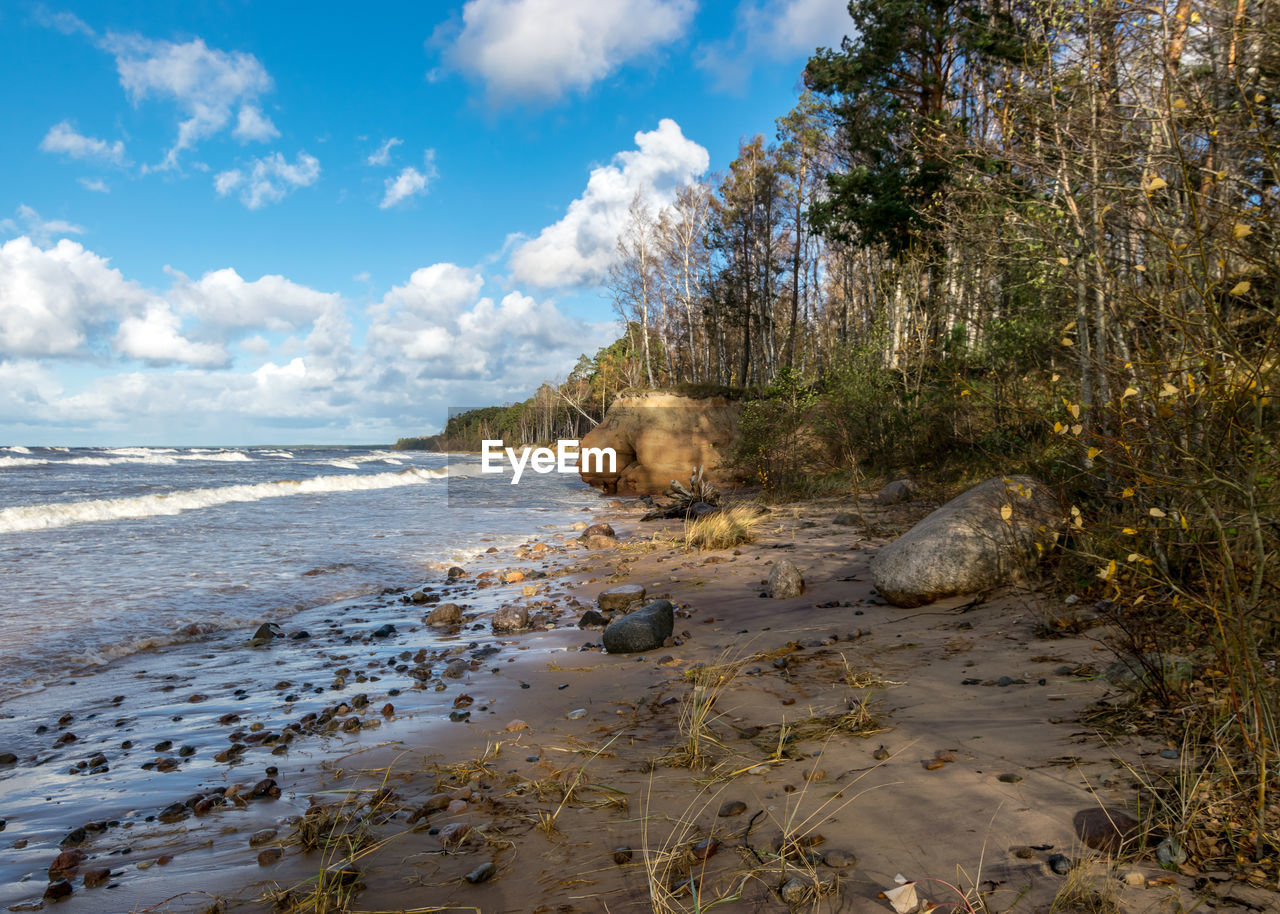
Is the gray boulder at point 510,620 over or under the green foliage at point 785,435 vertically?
under

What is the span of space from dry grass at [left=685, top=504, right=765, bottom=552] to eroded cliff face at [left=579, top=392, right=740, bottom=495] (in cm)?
1258

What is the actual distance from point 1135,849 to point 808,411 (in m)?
15.2

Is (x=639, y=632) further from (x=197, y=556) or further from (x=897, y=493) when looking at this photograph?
(x=197, y=556)

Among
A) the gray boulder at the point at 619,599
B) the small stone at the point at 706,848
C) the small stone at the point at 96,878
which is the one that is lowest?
the small stone at the point at 96,878

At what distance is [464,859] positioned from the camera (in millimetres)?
2816

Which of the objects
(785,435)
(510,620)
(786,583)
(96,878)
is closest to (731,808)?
(96,878)

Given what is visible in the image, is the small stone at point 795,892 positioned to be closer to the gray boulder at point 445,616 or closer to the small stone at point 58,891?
the small stone at point 58,891

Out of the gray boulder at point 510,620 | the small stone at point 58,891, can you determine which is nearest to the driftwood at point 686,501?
the gray boulder at point 510,620

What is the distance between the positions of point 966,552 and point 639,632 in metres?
2.97

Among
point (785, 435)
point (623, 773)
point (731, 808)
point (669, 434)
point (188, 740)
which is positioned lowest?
point (188, 740)

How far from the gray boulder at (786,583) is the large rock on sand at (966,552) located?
3.63ft

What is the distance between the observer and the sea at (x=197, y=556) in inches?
289

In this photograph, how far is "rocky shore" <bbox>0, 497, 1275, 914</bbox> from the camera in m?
2.40

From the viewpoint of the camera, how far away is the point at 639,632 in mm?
6004
